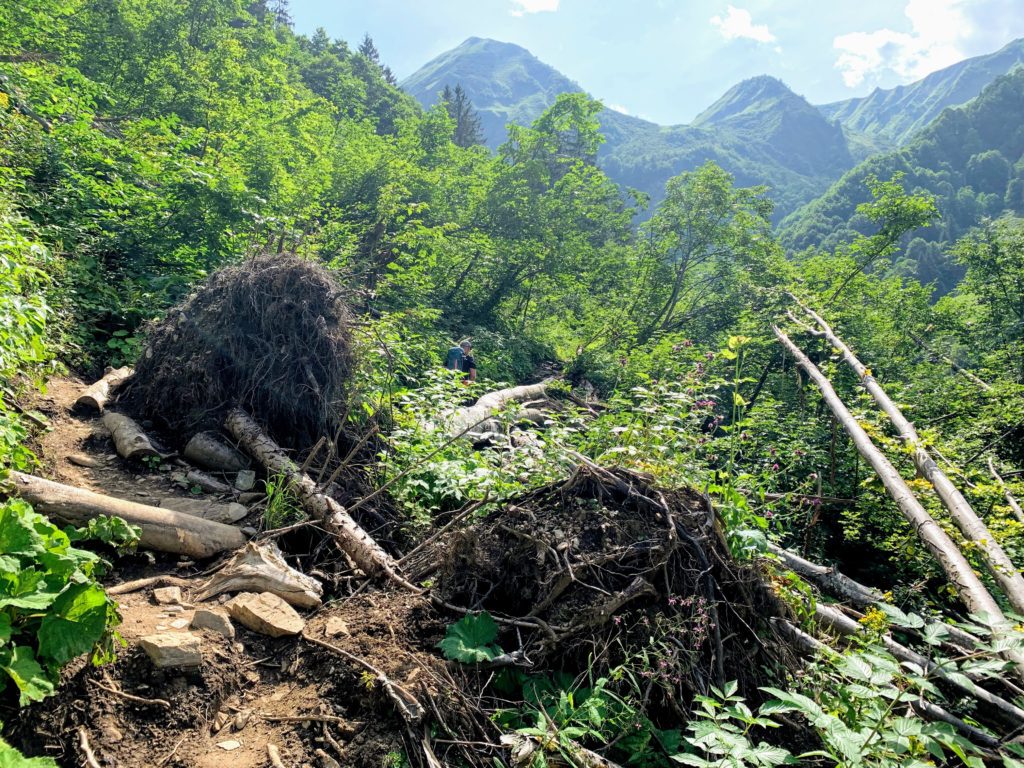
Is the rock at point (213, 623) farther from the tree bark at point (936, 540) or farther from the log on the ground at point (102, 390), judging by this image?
the tree bark at point (936, 540)

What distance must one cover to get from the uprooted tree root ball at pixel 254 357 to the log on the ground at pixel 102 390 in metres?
0.23

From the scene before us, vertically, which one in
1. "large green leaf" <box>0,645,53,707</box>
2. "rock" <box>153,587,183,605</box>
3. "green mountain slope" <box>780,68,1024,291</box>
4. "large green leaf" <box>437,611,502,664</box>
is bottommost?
"rock" <box>153,587,183,605</box>

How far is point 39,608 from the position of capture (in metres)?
1.84

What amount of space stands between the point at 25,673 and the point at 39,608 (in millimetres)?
241

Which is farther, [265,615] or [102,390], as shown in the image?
[102,390]

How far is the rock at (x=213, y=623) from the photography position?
282 cm

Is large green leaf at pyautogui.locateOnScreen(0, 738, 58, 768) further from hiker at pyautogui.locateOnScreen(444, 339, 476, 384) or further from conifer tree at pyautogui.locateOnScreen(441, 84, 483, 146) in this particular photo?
conifer tree at pyautogui.locateOnScreen(441, 84, 483, 146)

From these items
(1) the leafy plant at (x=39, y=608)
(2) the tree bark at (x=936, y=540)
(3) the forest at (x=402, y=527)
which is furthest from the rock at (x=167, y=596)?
(2) the tree bark at (x=936, y=540)

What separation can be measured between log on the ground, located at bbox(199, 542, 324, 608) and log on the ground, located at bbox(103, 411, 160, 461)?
194 centimetres

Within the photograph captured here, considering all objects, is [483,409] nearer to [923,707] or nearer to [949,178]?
[923,707]

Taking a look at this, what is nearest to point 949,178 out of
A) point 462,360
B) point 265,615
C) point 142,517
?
point 462,360

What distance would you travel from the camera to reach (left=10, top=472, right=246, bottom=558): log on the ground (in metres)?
3.11

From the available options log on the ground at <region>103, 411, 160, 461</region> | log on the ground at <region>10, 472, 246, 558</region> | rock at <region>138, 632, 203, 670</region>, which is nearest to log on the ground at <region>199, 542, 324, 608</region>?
log on the ground at <region>10, 472, 246, 558</region>

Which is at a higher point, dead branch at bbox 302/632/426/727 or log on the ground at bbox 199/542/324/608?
dead branch at bbox 302/632/426/727
